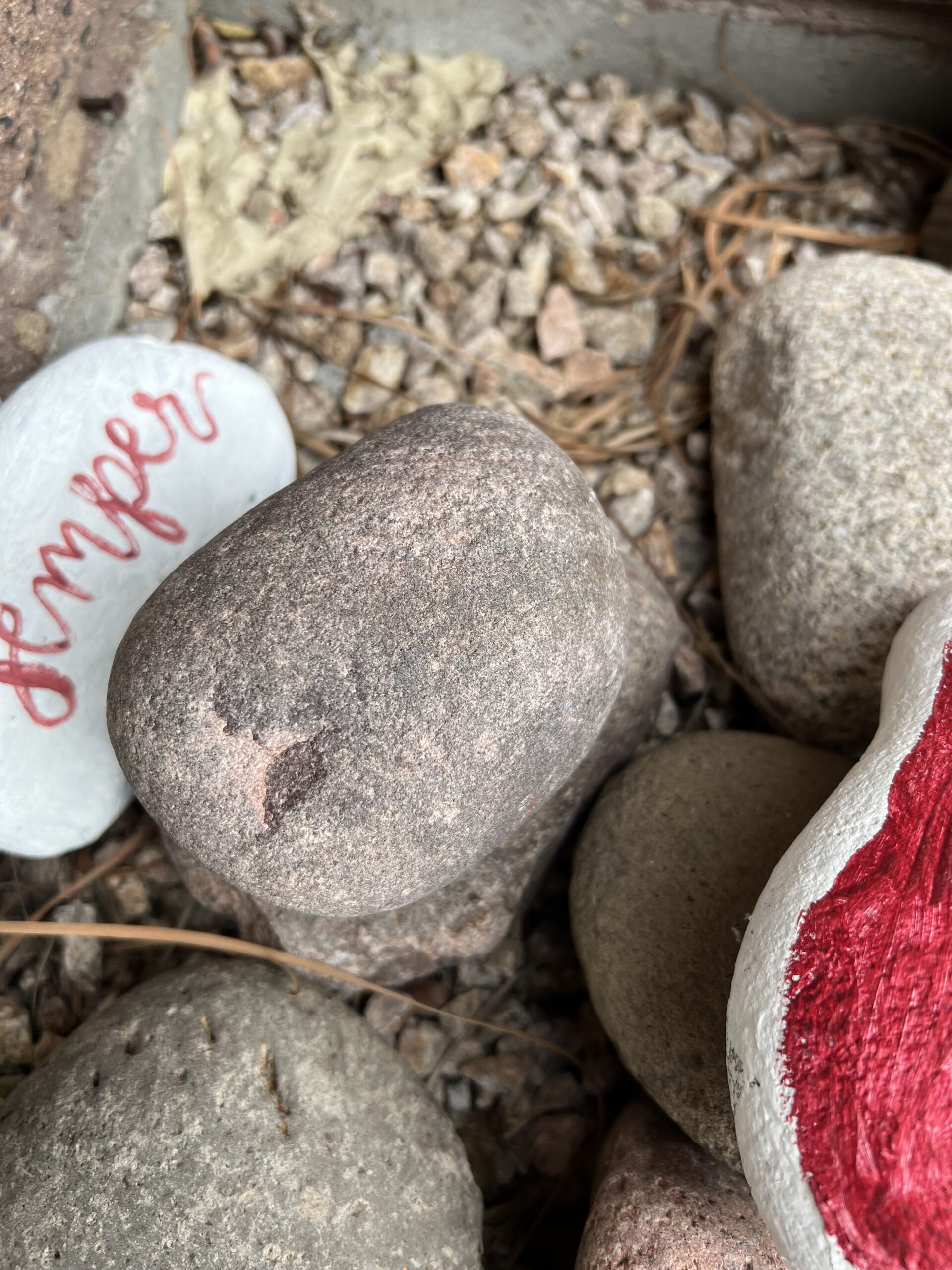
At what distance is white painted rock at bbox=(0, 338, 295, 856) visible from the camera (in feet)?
3.94

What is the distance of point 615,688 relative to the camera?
110cm

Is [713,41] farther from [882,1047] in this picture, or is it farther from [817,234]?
[882,1047]

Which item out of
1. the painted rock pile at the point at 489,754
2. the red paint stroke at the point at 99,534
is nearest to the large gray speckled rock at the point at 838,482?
the painted rock pile at the point at 489,754

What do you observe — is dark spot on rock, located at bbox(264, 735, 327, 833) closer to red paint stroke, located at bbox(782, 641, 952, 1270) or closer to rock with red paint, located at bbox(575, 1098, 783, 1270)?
red paint stroke, located at bbox(782, 641, 952, 1270)

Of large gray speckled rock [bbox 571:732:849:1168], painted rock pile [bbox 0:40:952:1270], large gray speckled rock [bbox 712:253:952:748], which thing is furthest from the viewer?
large gray speckled rock [bbox 712:253:952:748]

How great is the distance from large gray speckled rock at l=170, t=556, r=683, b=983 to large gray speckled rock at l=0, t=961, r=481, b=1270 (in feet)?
0.27

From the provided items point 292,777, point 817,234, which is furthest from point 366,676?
point 817,234

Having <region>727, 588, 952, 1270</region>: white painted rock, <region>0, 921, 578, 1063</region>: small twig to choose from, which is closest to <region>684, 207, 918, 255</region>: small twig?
<region>727, 588, 952, 1270</region>: white painted rock

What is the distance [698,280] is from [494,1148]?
1434 millimetres

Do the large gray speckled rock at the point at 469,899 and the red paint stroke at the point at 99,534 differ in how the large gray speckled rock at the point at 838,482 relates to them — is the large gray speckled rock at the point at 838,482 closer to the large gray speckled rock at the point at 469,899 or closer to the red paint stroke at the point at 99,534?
the large gray speckled rock at the point at 469,899

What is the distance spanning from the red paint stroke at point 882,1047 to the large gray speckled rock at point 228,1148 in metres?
0.48

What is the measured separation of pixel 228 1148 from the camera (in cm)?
99

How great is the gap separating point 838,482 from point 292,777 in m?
0.80

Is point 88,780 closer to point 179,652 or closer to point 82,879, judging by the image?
point 82,879
